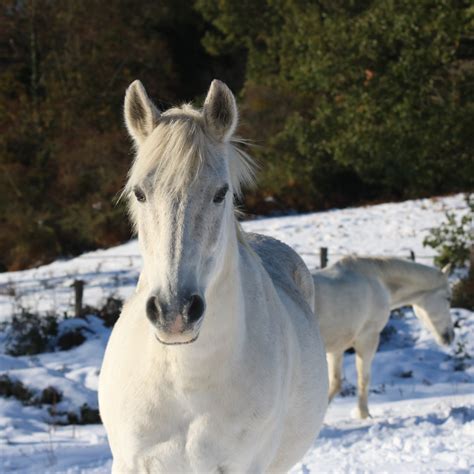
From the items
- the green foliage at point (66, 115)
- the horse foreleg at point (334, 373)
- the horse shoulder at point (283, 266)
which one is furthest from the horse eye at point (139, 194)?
the green foliage at point (66, 115)

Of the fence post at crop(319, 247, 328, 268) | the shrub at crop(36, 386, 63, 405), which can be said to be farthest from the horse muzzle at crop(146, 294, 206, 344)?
the fence post at crop(319, 247, 328, 268)

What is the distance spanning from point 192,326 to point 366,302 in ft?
20.2

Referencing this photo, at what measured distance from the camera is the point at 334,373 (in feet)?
26.7

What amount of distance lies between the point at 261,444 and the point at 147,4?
23.9 metres

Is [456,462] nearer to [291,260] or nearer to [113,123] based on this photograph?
[291,260]

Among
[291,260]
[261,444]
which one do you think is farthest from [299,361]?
[291,260]

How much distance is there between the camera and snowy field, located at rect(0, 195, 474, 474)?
547 cm

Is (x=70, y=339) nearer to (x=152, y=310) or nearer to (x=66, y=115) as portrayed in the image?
(x=152, y=310)

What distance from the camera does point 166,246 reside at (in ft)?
8.01

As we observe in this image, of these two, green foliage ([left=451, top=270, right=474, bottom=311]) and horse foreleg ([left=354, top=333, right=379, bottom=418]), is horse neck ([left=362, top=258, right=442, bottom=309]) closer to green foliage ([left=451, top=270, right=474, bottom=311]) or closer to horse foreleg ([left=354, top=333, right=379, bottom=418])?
horse foreleg ([left=354, top=333, right=379, bottom=418])

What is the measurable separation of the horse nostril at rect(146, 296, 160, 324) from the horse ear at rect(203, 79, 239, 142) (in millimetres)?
775

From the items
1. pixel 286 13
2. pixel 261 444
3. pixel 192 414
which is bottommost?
pixel 261 444

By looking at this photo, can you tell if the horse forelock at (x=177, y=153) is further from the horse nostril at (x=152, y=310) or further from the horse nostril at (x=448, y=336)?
the horse nostril at (x=448, y=336)

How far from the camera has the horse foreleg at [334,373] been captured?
809cm
